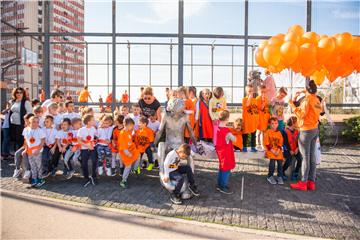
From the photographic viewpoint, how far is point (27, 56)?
1319 centimetres

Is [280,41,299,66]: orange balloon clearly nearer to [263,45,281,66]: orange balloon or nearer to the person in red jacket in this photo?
[263,45,281,66]: orange balloon

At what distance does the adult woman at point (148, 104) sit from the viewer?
260 inches

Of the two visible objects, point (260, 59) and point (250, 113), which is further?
point (260, 59)

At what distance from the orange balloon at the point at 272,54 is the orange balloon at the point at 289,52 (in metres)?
0.13

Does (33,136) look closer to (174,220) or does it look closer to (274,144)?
(174,220)

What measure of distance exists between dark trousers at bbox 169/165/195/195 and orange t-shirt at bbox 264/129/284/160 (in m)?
1.74

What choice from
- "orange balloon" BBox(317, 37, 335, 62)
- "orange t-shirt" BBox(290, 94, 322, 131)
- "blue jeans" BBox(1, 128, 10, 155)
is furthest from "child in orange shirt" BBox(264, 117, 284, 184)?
"blue jeans" BBox(1, 128, 10, 155)

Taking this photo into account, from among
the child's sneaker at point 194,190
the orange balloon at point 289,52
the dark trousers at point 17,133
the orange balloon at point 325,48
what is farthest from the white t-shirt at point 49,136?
the orange balloon at point 325,48

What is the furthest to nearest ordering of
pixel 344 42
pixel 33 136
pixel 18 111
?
pixel 18 111, pixel 344 42, pixel 33 136

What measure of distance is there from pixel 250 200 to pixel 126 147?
239 cm

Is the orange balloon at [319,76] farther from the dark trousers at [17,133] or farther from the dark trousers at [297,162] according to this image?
the dark trousers at [17,133]

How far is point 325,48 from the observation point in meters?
7.32

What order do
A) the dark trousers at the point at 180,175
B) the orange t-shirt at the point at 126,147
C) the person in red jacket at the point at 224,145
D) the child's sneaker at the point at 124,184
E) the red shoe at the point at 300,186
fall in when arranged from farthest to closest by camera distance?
the orange t-shirt at the point at 126,147 < the child's sneaker at the point at 124,184 < the red shoe at the point at 300,186 < the person in red jacket at the point at 224,145 < the dark trousers at the point at 180,175

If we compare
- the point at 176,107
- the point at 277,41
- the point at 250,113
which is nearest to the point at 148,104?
the point at 176,107
